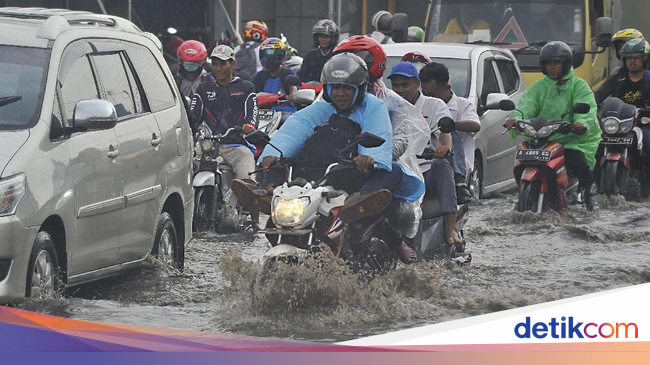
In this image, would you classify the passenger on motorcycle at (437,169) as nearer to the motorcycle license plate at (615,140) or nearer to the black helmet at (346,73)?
the black helmet at (346,73)

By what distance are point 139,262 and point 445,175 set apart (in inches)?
109

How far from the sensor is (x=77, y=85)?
9.19 meters

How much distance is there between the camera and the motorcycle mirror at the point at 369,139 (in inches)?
349

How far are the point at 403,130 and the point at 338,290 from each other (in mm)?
1647

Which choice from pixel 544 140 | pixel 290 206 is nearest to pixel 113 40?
pixel 290 206

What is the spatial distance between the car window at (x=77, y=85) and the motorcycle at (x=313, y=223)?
104 cm

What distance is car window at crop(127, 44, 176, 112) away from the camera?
1037cm

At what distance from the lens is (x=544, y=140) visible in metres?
14.6

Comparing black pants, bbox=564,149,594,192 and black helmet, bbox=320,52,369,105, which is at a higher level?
black helmet, bbox=320,52,369,105

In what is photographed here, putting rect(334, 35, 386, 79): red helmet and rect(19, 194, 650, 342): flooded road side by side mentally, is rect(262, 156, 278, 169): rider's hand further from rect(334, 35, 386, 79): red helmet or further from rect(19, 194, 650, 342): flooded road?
rect(334, 35, 386, 79): red helmet

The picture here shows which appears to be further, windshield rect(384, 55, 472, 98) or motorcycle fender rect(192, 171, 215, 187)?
windshield rect(384, 55, 472, 98)

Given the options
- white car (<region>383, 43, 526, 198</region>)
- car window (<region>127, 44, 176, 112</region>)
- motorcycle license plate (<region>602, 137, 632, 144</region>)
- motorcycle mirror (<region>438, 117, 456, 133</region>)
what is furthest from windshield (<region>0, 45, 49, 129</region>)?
motorcycle license plate (<region>602, 137, 632, 144</region>)

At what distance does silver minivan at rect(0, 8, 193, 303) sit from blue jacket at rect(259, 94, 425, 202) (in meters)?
0.92

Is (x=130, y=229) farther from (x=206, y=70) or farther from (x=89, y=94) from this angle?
(x=206, y=70)
